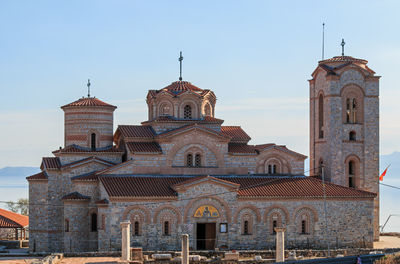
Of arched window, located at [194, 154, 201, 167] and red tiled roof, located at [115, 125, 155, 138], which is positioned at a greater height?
red tiled roof, located at [115, 125, 155, 138]

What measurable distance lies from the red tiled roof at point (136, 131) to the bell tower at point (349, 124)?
34.6 feet

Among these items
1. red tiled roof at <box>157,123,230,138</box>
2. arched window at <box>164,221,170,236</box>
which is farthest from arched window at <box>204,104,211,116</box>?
arched window at <box>164,221,170,236</box>

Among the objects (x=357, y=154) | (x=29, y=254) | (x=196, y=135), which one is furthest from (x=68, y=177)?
(x=357, y=154)

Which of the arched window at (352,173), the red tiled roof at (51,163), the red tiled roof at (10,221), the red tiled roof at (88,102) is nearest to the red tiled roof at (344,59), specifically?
the arched window at (352,173)

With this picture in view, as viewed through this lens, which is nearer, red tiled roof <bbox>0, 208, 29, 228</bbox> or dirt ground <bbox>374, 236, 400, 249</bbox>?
dirt ground <bbox>374, 236, 400, 249</bbox>

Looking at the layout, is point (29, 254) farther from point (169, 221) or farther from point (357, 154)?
point (357, 154)

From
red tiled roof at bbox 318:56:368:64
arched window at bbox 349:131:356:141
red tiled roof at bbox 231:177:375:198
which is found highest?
red tiled roof at bbox 318:56:368:64

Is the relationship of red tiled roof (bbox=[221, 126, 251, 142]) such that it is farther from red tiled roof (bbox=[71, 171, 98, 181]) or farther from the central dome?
red tiled roof (bbox=[71, 171, 98, 181])

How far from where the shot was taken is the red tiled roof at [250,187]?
36.9 m

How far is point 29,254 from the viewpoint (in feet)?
122

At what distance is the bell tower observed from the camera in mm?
42094

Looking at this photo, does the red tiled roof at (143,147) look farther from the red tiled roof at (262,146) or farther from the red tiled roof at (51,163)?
the red tiled roof at (262,146)

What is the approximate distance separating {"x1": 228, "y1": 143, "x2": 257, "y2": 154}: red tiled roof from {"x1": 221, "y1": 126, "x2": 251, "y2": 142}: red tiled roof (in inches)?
14.3

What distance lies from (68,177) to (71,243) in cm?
373
